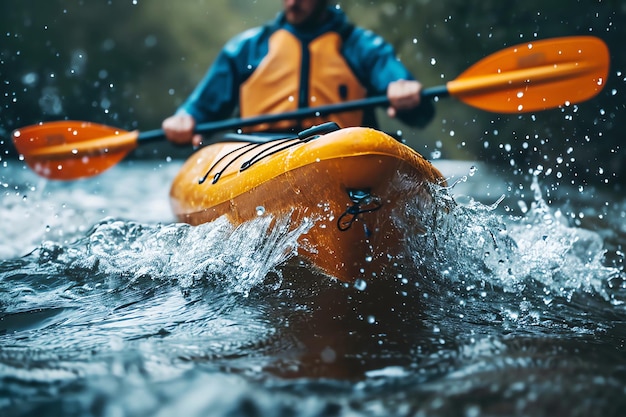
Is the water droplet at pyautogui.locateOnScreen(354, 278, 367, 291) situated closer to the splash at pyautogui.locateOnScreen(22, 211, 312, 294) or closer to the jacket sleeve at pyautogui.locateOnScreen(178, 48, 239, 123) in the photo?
the splash at pyautogui.locateOnScreen(22, 211, 312, 294)

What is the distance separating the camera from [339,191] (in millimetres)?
1495

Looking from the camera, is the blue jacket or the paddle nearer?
the paddle

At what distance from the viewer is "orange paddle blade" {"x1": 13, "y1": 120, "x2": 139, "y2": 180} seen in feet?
8.93

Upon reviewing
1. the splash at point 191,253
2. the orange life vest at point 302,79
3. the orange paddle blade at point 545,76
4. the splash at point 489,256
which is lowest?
the splash at point 489,256

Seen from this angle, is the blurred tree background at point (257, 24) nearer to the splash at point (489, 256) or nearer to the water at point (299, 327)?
the water at point (299, 327)

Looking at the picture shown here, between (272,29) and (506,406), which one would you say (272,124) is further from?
(506,406)

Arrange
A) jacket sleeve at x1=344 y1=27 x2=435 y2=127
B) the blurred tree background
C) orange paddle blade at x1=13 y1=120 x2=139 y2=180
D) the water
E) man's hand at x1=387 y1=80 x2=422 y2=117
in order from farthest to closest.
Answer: the blurred tree background < orange paddle blade at x1=13 y1=120 x2=139 y2=180 < jacket sleeve at x1=344 y1=27 x2=435 y2=127 < man's hand at x1=387 y1=80 x2=422 y2=117 < the water

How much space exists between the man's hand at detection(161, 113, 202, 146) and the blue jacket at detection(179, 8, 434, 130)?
0.31ft

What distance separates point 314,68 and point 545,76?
2.96 feet

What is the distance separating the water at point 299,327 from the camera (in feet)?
3.27

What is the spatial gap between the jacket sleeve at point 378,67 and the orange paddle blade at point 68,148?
104 centimetres

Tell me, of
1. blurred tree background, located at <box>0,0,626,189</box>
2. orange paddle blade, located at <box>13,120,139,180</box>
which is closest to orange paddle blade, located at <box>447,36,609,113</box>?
orange paddle blade, located at <box>13,120,139,180</box>

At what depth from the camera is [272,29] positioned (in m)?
2.69

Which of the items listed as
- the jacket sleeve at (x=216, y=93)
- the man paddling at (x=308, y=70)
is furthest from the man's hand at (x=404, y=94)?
the jacket sleeve at (x=216, y=93)
